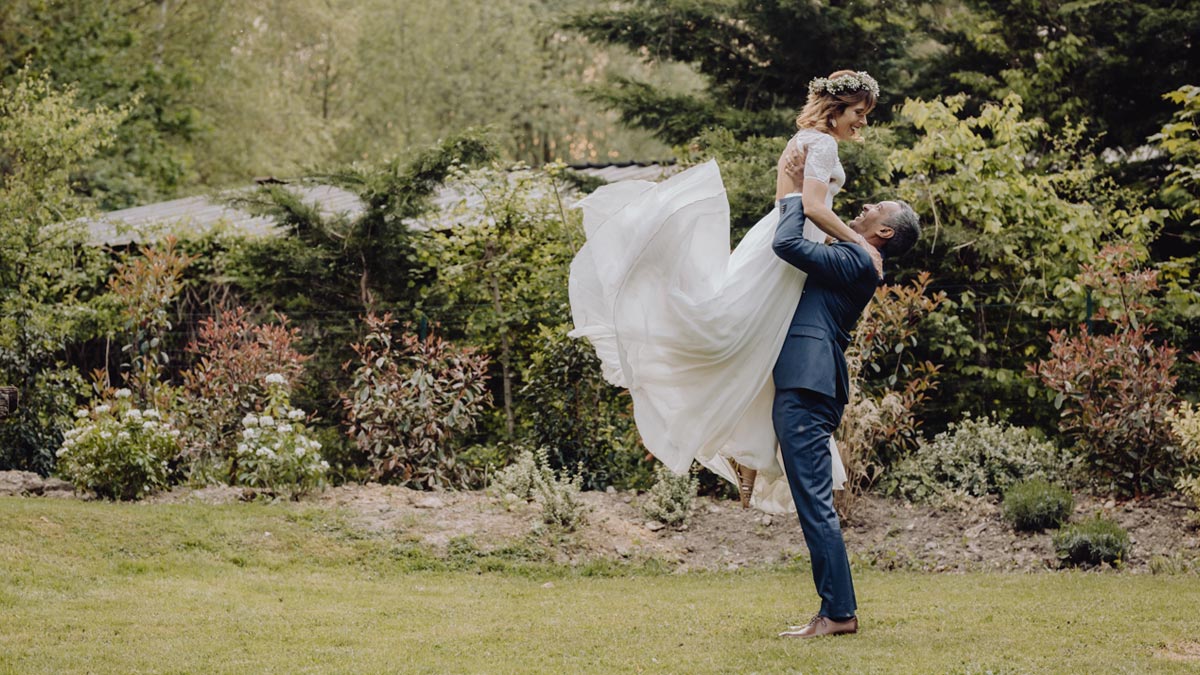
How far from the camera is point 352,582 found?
707cm

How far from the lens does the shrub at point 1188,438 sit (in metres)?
7.77

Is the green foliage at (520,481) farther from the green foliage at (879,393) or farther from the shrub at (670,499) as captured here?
the green foliage at (879,393)

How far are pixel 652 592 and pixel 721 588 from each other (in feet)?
1.37

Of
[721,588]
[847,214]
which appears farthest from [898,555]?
[847,214]

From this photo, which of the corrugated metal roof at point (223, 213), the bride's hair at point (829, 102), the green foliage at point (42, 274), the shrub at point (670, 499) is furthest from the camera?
the corrugated metal roof at point (223, 213)

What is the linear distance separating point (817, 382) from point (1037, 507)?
3.52 metres

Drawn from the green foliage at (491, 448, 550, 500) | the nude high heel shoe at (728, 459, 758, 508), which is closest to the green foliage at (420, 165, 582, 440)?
the green foliage at (491, 448, 550, 500)

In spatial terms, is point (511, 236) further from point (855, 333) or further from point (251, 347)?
point (855, 333)

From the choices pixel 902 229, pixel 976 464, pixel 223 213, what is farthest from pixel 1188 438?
pixel 223 213

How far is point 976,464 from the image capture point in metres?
9.00

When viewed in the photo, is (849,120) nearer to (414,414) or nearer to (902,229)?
(902,229)

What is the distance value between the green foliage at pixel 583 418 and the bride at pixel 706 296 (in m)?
4.74

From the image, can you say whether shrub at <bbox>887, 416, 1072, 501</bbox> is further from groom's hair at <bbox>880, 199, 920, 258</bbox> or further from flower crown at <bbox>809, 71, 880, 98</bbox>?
flower crown at <bbox>809, 71, 880, 98</bbox>

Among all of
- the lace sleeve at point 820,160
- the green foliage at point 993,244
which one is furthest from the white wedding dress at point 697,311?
the green foliage at point 993,244
